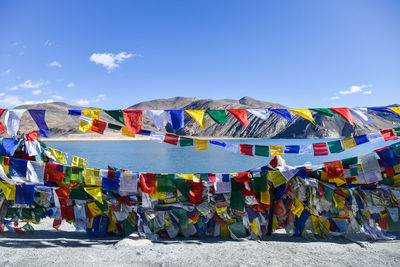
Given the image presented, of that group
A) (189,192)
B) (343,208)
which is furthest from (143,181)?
(343,208)

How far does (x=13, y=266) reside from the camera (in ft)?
15.7

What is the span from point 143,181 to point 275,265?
332cm

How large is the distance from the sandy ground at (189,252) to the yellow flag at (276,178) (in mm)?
1298

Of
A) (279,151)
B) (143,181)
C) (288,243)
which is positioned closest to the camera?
(288,243)

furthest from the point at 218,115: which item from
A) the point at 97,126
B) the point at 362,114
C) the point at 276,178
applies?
the point at 362,114

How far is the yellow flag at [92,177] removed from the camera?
6.41 m

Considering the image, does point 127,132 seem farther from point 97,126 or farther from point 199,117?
point 199,117

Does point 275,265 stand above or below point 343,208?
below

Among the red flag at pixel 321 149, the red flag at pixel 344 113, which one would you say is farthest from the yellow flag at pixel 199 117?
the red flag at pixel 344 113

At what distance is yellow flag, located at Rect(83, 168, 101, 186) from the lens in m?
6.41

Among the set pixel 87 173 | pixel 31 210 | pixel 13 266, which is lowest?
pixel 13 266

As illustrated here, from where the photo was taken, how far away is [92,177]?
6.45m

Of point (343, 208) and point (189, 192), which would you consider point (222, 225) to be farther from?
point (343, 208)

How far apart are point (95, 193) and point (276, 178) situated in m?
4.26
